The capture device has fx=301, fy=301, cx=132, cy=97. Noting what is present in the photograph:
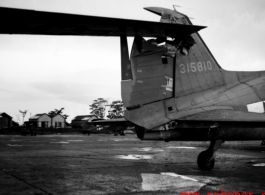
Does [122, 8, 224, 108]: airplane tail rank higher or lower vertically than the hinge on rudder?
Result: higher

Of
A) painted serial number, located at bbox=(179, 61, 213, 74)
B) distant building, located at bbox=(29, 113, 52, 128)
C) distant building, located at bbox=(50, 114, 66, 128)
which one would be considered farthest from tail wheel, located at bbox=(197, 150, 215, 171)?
distant building, located at bbox=(50, 114, 66, 128)

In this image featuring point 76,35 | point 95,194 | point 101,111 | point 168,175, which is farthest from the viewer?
point 101,111

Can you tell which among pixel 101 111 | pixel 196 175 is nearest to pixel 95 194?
pixel 196 175

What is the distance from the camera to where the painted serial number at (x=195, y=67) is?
833 centimetres

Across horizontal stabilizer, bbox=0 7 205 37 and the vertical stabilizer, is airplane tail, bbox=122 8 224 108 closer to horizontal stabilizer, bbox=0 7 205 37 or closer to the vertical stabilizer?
the vertical stabilizer

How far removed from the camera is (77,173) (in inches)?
293

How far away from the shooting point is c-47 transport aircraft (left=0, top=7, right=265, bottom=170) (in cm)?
661

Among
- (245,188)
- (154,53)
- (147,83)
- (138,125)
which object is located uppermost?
(154,53)

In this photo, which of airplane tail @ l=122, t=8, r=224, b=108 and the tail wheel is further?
the tail wheel

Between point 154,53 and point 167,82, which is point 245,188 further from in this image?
point 154,53

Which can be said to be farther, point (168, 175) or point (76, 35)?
point (168, 175)

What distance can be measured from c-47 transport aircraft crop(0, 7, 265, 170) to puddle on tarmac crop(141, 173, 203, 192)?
944 millimetres

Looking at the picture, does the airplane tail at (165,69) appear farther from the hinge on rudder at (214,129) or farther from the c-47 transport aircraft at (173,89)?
the hinge on rudder at (214,129)

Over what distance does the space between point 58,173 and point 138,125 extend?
2299mm
